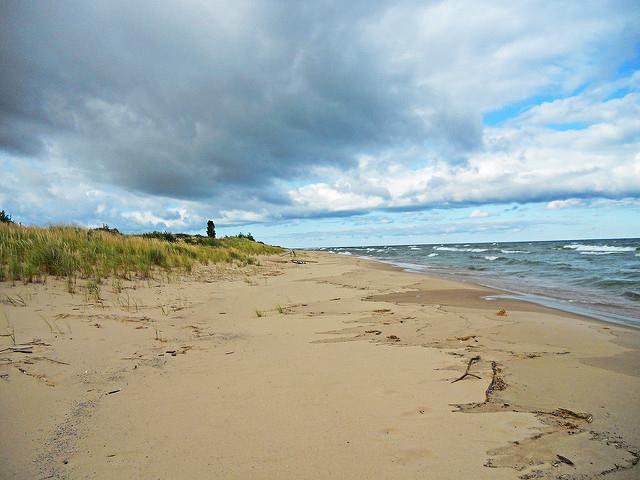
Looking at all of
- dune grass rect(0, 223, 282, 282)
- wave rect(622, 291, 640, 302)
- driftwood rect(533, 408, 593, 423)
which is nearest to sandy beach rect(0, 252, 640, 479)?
driftwood rect(533, 408, 593, 423)

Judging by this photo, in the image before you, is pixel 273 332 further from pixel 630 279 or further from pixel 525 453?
pixel 630 279

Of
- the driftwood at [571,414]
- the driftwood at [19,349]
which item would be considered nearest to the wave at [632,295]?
A: the driftwood at [571,414]

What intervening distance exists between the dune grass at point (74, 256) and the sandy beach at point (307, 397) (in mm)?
1346

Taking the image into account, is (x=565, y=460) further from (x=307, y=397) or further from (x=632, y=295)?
(x=632, y=295)

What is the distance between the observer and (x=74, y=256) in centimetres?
850

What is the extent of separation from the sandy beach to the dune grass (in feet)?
4.42

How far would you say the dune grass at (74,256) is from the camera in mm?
7324

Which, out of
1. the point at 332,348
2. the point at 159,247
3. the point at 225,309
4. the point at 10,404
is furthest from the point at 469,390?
the point at 159,247

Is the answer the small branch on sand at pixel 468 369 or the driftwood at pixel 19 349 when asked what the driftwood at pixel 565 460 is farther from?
the driftwood at pixel 19 349

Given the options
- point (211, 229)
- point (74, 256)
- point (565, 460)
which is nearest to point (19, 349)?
point (565, 460)

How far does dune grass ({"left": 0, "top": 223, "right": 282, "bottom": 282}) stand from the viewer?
732cm

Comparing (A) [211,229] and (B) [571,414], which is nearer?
(B) [571,414]

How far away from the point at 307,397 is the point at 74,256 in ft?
25.6

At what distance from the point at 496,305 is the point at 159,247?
10502mm
